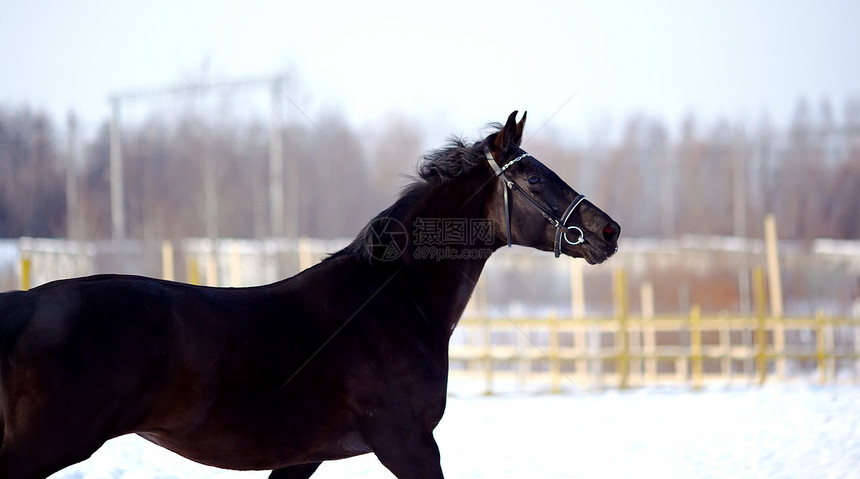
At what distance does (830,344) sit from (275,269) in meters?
13.1

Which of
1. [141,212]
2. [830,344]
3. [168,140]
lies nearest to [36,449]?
[830,344]

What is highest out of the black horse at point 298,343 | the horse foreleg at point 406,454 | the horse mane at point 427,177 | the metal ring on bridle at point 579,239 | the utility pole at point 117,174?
the utility pole at point 117,174

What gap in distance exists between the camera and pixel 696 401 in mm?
10547

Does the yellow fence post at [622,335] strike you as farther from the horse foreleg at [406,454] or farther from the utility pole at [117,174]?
the utility pole at [117,174]

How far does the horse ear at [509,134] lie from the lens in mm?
3771

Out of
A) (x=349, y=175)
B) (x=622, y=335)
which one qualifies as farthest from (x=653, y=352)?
(x=349, y=175)

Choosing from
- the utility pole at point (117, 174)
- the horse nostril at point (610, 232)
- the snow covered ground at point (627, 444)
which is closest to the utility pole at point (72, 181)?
the utility pole at point (117, 174)

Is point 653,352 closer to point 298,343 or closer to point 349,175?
point 298,343

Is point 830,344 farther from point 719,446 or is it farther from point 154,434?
point 154,434

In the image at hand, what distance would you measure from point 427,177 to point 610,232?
0.88 meters

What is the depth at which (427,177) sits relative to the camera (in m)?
3.85

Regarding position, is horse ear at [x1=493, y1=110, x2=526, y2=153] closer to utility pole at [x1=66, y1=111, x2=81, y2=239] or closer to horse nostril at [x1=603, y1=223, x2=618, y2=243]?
horse nostril at [x1=603, y1=223, x2=618, y2=243]

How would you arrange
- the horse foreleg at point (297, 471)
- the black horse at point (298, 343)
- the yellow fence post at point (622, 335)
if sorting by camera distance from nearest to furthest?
1. the black horse at point (298, 343)
2. the horse foreleg at point (297, 471)
3. the yellow fence post at point (622, 335)

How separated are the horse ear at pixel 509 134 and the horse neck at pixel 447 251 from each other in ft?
0.63
